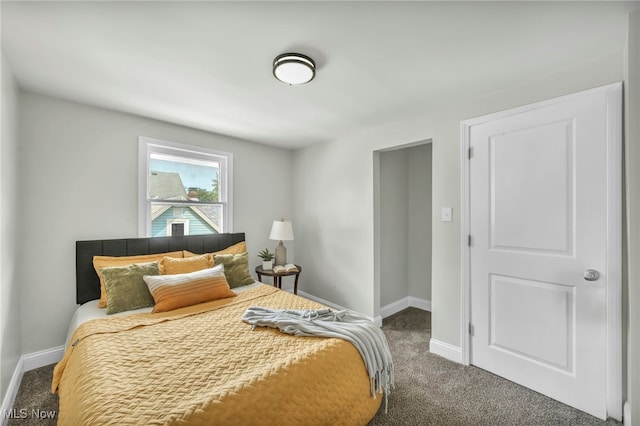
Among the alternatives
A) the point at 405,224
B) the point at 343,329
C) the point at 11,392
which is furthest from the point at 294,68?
the point at 11,392

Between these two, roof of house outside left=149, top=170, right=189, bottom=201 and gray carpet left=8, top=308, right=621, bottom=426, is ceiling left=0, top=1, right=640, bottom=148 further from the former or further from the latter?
gray carpet left=8, top=308, right=621, bottom=426

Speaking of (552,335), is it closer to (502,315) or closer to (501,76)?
(502,315)

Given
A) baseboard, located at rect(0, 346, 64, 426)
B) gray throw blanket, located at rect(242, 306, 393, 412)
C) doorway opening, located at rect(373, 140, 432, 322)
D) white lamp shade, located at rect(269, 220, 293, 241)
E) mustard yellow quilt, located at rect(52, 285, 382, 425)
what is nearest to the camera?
mustard yellow quilt, located at rect(52, 285, 382, 425)

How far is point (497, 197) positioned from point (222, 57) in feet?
7.51

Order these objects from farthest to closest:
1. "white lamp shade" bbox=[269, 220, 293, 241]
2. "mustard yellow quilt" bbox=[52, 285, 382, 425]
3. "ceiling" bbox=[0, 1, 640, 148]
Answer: "white lamp shade" bbox=[269, 220, 293, 241], "ceiling" bbox=[0, 1, 640, 148], "mustard yellow quilt" bbox=[52, 285, 382, 425]

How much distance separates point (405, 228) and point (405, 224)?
0.19 feet

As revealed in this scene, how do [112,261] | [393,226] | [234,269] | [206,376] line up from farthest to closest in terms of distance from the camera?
[393,226] → [234,269] → [112,261] → [206,376]

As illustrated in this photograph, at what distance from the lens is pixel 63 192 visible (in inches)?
96.0

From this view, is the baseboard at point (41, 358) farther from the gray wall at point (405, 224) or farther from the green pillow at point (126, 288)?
the gray wall at point (405, 224)

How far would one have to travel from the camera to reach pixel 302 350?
60.9 inches

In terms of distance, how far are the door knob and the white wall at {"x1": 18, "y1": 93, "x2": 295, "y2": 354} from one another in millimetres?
3802

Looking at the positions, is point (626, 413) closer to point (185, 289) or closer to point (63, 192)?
point (185, 289)

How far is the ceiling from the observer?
4.54ft

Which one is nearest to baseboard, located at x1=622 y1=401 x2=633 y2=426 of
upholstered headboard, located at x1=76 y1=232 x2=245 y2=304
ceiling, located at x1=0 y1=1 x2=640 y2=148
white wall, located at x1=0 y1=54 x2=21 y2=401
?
ceiling, located at x1=0 y1=1 x2=640 y2=148
